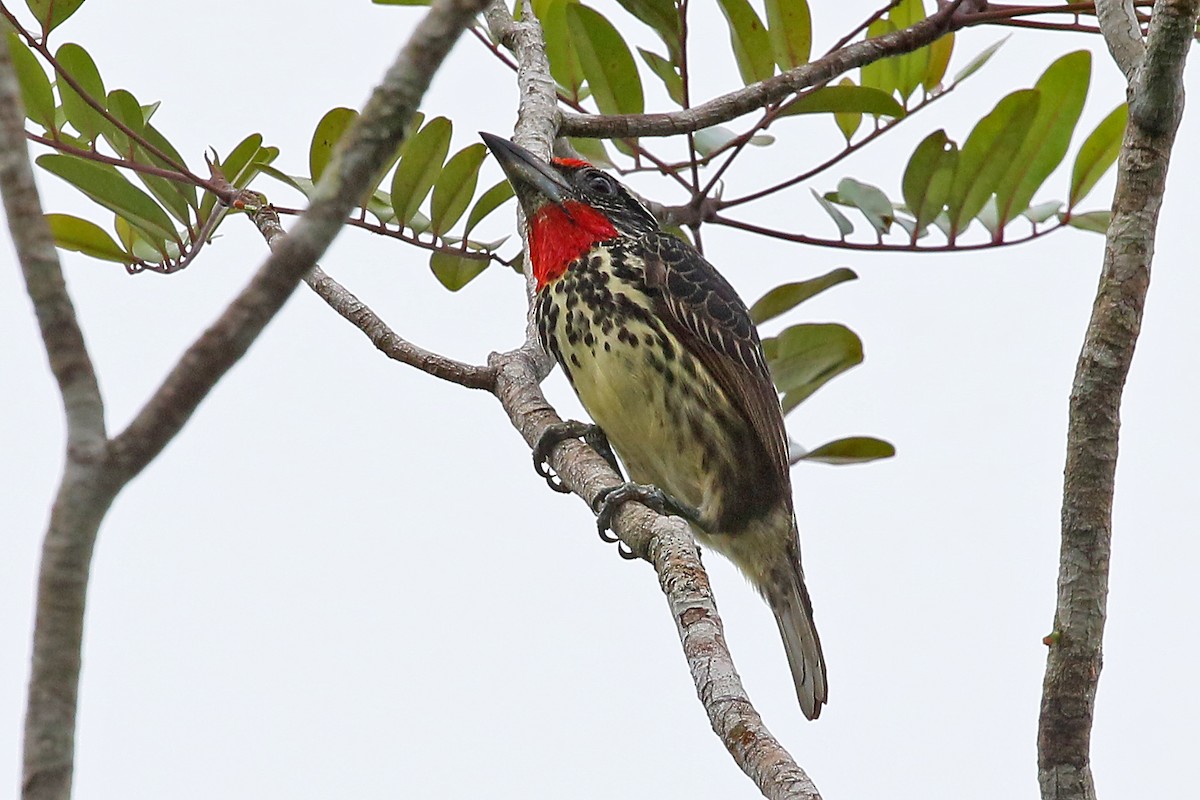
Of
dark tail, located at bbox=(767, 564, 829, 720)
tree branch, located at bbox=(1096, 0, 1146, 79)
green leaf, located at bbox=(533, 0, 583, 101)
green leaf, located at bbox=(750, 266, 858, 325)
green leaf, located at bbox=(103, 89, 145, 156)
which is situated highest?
green leaf, located at bbox=(533, 0, 583, 101)

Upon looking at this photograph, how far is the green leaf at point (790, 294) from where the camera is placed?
12.3 ft

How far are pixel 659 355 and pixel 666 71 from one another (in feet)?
2.39

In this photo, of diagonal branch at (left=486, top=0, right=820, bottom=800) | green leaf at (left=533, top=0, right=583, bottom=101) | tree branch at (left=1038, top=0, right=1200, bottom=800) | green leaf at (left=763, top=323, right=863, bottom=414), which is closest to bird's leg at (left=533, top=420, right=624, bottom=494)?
diagonal branch at (left=486, top=0, right=820, bottom=800)

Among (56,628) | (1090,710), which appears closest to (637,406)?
(1090,710)

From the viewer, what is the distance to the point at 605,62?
3781 millimetres

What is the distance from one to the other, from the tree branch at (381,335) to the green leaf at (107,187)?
0.78 ft

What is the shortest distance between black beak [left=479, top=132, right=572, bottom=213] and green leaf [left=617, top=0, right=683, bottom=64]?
16.9 inches

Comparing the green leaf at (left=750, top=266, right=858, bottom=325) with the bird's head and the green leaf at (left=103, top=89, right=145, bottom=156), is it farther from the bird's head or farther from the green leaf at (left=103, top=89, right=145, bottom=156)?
the green leaf at (left=103, top=89, right=145, bottom=156)

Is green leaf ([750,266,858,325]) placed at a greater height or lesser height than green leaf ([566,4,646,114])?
lesser

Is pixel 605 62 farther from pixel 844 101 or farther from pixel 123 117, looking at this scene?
pixel 123 117

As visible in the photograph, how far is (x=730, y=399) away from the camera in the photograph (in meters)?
3.87

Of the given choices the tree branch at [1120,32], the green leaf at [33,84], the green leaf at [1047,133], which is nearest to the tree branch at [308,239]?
the tree branch at [1120,32]

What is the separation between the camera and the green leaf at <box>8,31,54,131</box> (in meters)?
3.34

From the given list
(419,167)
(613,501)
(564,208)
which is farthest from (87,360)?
(564,208)
